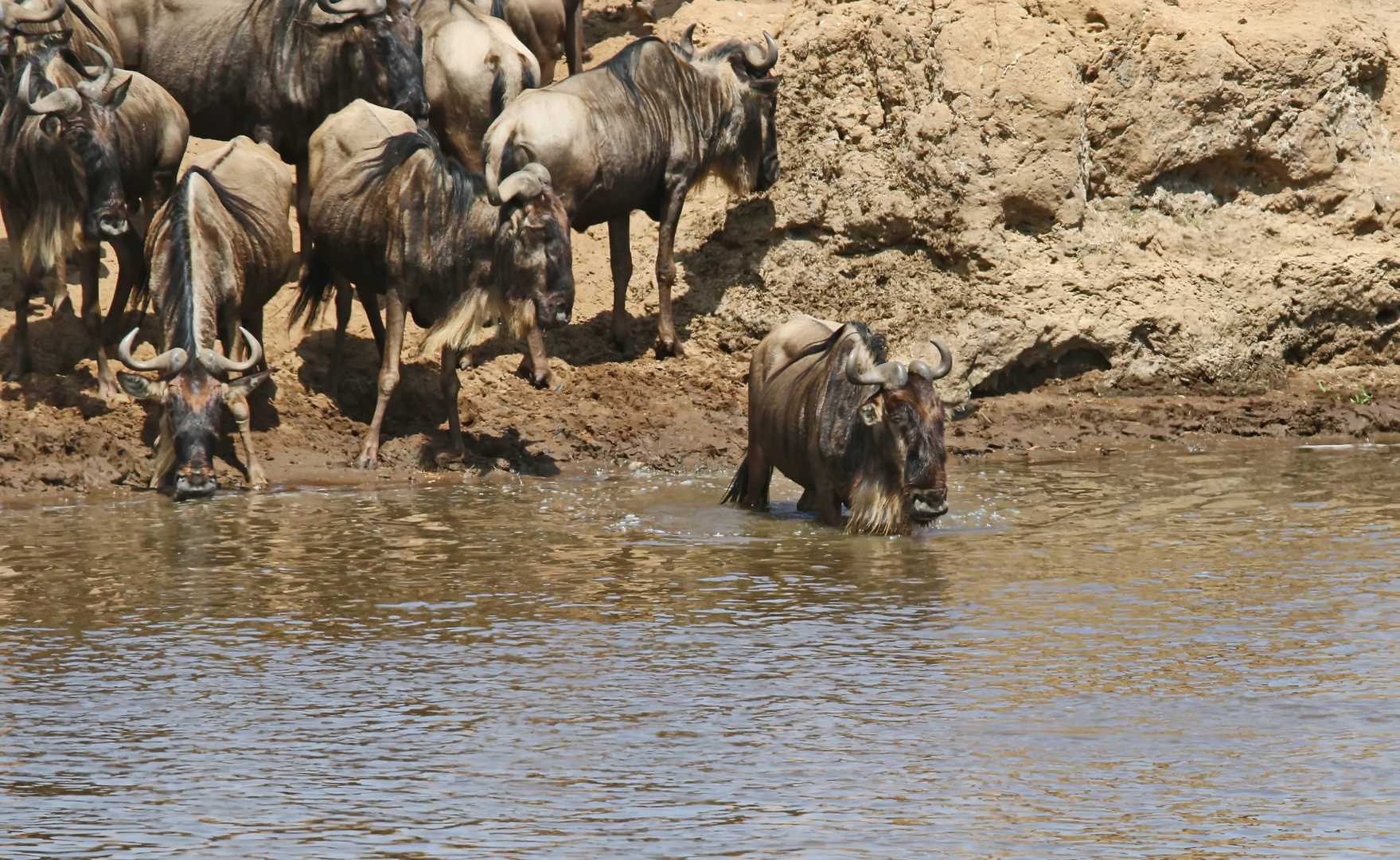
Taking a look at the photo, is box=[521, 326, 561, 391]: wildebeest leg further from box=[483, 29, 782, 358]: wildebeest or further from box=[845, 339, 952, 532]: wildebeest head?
box=[845, 339, 952, 532]: wildebeest head

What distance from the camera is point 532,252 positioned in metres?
10.3

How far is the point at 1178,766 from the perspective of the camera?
5.04m

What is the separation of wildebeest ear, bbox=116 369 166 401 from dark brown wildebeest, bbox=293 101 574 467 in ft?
3.91

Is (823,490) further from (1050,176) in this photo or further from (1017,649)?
(1050,176)

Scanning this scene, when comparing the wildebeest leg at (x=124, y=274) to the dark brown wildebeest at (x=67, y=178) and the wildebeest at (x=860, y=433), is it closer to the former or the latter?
the dark brown wildebeest at (x=67, y=178)

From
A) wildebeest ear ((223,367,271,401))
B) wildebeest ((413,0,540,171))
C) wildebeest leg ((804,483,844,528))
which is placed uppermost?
wildebeest ((413,0,540,171))

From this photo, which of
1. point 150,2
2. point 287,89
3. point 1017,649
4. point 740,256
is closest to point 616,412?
point 740,256

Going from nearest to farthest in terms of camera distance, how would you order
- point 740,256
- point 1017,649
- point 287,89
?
point 1017,649
point 287,89
point 740,256

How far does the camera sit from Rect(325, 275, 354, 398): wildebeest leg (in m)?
11.2

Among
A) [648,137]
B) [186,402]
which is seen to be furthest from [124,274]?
[648,137]

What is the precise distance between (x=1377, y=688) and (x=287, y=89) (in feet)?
27.4

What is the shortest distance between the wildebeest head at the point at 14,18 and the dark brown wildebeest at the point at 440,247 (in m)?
1.97

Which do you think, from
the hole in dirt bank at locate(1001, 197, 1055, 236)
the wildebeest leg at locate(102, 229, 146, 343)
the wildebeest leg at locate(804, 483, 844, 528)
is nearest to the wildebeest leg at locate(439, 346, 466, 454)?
the wildebeest leg at locate(102, 229, 146, 343)

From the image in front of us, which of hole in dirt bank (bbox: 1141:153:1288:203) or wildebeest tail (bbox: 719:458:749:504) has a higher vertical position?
hole in dirt bank (bbox: 1141:153:1288:203)
